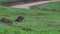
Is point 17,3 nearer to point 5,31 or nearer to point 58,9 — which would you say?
point 58,9

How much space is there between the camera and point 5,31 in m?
15.4

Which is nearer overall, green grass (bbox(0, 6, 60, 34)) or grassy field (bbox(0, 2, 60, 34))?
green grass (bbox(0, 6, 60, 34))

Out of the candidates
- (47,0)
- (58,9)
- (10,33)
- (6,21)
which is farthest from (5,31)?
(47,0)

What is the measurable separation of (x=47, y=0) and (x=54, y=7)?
9.16 metres

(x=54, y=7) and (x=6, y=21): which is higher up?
(x=6, y=21)

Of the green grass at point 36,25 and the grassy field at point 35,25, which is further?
the grassy field at point 35,25

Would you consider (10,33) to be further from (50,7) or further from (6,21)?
(50,7)

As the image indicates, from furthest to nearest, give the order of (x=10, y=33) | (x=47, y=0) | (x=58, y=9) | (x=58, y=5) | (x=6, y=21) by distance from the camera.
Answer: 1. (x=47, y=0)
2. (x=58, y=5)
3. (x=58, y=9)
4. (x=6, y=21)
5. (x=10, y=33)

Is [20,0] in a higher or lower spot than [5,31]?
lower

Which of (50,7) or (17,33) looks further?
(50,7)

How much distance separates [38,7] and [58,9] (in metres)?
3.43

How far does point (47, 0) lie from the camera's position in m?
46.6

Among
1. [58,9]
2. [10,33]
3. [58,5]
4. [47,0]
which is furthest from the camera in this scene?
[47,0]

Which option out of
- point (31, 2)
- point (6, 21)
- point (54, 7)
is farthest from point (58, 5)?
point (6, 21)
